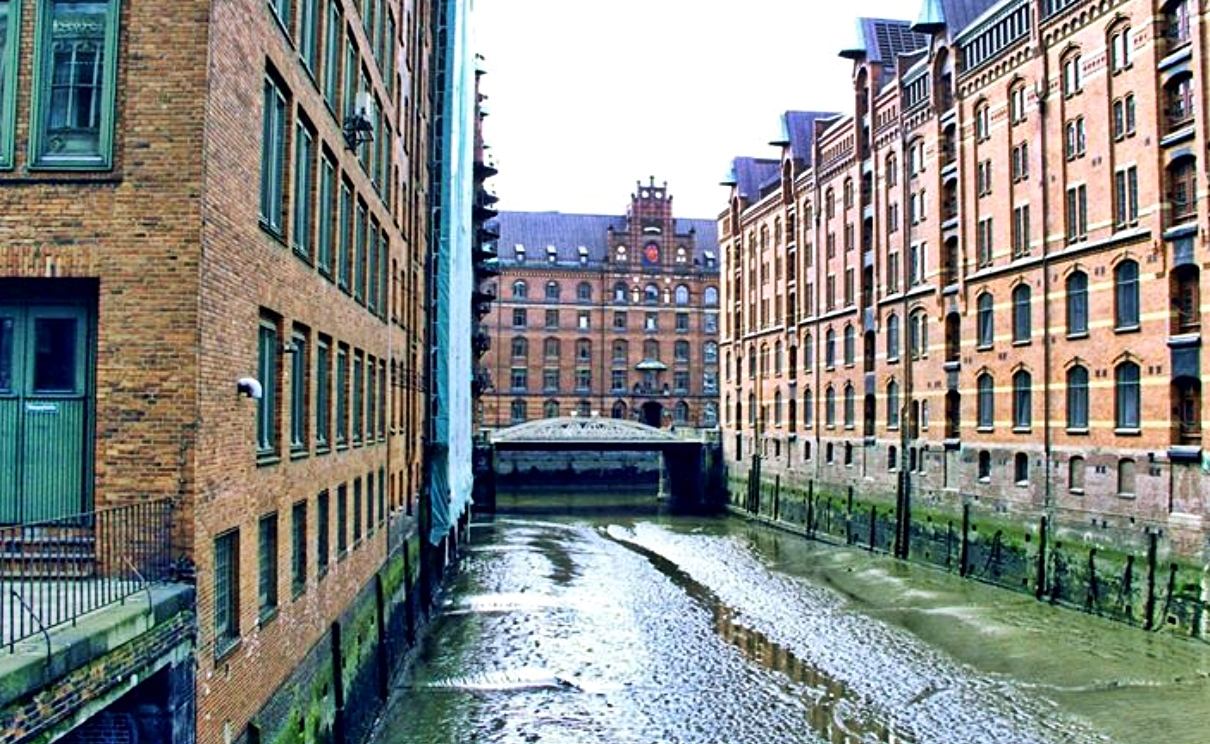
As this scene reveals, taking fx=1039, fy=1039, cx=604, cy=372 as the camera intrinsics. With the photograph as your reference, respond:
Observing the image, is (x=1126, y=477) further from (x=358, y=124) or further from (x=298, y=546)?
(x=298, y=546)

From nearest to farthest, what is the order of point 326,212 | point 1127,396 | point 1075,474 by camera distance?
point 326,212
point 1127,396
point 1075,474

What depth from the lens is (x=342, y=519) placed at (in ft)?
57.2

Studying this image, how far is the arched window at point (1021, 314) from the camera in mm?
33000

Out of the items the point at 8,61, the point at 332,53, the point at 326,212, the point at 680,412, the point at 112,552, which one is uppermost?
the point at 332,53

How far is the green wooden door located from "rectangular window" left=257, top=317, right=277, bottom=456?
99.6 inches

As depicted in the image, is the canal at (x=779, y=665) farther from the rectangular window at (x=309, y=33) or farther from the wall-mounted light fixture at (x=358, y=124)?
the rectangular window at (x=309, y=33)

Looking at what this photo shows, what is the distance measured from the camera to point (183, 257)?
9102 mm

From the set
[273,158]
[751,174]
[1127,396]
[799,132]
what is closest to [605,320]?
[751,174]

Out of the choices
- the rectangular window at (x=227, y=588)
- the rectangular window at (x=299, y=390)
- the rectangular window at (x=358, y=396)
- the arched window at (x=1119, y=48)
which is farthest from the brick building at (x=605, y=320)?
the rectangular window at (x=227, y=588)

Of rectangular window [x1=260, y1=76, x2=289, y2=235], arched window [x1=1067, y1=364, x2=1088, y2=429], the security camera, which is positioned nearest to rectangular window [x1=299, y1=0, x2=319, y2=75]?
rectangular window [x1=260, y1=76, x2=289, y2=235]

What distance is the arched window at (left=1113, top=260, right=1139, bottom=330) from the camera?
27641mm

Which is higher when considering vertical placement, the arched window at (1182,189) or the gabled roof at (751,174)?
the gabled roof at (751,174)

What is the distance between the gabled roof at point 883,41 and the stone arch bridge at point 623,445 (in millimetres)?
24578

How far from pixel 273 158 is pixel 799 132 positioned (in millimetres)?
48430
